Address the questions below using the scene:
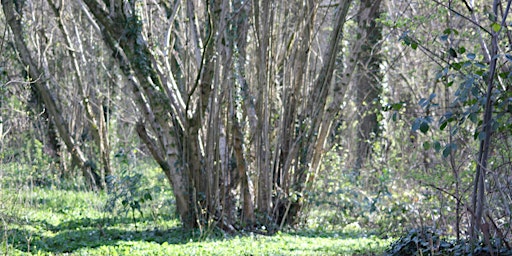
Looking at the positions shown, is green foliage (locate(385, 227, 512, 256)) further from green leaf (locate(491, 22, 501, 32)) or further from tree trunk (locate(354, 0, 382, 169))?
tree trunk (locate(354, 0, 382, 169))

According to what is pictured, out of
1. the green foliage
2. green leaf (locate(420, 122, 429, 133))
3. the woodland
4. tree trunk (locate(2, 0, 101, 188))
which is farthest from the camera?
tree trunk (locate(2, 0, 101, 188))

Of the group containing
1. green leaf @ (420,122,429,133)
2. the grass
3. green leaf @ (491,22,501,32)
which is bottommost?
the grass

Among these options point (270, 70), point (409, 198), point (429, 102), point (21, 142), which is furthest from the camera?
point (21, 142)

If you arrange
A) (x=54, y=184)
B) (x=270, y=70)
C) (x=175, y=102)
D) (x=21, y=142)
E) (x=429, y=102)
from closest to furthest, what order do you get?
(x=429, y=102) → (x=175, y=102) → (x=270, y=70) → (x=54, y=184) → (x=21, y=142)

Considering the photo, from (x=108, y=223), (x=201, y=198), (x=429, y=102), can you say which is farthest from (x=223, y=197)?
(x=429, y=102)

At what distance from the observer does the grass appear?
7.13m

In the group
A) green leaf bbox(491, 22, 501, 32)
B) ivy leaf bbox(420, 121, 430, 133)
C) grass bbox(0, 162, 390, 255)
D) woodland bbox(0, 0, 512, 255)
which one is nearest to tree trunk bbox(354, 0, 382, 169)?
woodland bbox(0, 0, 512, 255)

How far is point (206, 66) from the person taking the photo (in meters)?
8.56

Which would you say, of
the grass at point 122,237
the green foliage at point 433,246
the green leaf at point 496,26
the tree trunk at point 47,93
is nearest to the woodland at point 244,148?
the grass at point 122,237

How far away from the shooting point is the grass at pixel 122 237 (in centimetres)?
713

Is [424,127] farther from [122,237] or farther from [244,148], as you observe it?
[122,237]

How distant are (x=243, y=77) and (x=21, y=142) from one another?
9.08m

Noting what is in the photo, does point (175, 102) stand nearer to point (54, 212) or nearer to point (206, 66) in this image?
point (206, 66)

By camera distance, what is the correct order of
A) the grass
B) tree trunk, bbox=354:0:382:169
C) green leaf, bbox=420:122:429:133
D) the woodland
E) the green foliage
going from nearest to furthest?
1. green leaf, bbox=420:122:429:133
2. the green foliage
3. the grass
4. the woodland
5. tree trunk, bbox=354:0:382:169
